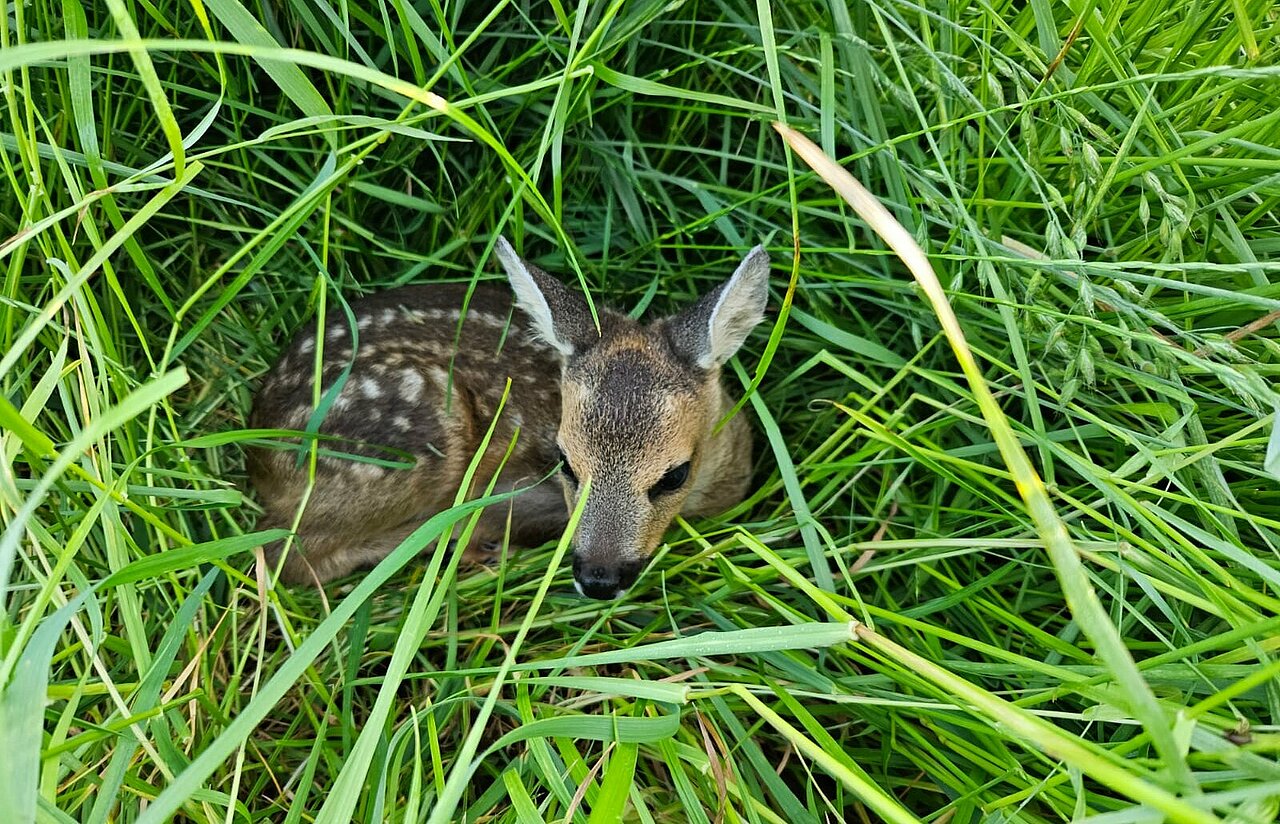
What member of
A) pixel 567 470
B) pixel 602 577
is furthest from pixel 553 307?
pixel 602 577

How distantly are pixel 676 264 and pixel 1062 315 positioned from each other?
1430 mm

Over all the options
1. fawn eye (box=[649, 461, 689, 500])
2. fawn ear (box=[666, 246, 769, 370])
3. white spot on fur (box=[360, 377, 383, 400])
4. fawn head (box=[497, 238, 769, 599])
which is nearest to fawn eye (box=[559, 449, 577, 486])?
fawn head (box=[497, 238, 769, 599])

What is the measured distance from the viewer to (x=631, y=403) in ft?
8.65

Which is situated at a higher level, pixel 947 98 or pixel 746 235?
pixel 947 98

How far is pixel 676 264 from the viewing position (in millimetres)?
3098

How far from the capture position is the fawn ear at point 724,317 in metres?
2.52

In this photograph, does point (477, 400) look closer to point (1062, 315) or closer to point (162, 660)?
point (162, 660)

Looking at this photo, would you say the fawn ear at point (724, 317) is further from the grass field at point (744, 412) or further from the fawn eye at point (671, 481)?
Answer: the fawn eye at point (671, 481)

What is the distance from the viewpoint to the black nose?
253cm

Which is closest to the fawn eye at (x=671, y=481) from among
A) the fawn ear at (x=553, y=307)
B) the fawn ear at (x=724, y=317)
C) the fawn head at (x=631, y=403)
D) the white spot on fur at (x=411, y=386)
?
the fawn head at (x=631, y=403)

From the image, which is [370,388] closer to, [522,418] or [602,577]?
[522,418]

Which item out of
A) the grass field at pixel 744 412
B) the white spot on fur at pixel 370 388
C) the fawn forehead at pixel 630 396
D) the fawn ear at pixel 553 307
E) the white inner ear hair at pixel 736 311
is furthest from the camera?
the white spot on fur at pixel 370 388

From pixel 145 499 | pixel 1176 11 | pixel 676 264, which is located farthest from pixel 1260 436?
pixel 145 499

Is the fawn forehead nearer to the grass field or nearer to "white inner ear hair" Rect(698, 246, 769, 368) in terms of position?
"white inner ear hair" Rect(698, 246, 769, 368)
